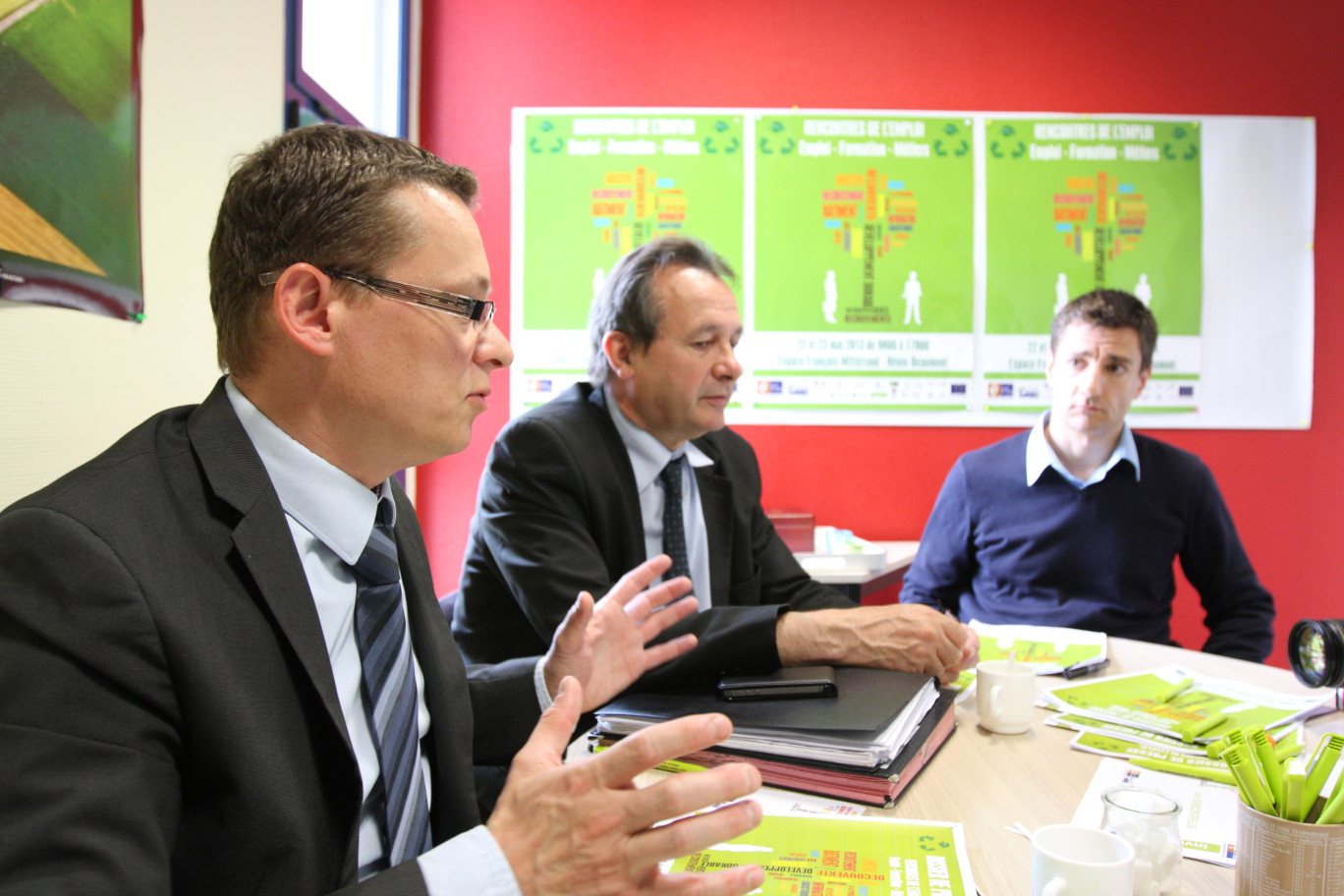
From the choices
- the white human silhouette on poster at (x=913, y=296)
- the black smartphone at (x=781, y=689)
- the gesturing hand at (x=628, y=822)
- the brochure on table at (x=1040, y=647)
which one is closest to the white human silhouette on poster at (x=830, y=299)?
the white human silhouette on poster at (x=913, y=296)

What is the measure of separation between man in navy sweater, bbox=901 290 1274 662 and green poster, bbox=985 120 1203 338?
3.00ft

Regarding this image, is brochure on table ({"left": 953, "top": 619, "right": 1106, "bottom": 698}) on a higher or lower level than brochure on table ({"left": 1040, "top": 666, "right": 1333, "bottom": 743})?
higher

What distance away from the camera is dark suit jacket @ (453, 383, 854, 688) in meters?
1.35

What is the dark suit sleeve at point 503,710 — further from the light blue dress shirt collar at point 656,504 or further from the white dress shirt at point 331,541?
the light blue dress shirt collar at point 656,504

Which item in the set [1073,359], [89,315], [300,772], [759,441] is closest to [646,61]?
[759,441]

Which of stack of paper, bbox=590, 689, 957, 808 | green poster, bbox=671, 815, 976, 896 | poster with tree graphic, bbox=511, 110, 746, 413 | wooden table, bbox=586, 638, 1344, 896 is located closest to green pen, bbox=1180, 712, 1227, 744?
wooden table, bbox=586, 638, 1344, 896

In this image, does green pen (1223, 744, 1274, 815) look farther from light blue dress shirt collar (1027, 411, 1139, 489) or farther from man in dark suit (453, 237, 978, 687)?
light blue dress shirt collar (1027, 411, 1139, 489)

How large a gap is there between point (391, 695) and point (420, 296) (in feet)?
1.45

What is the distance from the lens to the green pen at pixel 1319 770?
769mm

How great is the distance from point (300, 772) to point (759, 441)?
2653 mm

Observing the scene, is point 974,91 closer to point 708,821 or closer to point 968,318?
point 968,318

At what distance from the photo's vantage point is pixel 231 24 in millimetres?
1946

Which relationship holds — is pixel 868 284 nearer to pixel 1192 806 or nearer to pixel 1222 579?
pixel 1222 579

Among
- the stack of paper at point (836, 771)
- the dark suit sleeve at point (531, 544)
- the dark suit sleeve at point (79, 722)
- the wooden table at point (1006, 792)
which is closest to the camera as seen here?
the dark suit sleeve at point (79, 722)
